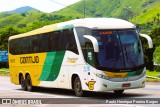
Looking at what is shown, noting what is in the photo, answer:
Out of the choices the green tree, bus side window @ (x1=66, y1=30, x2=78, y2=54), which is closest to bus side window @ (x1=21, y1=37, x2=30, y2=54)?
bus side window @ (x1=66, y1=30, x2=78, y2=54)

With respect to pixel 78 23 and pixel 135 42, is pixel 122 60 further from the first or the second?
pixel 78 23

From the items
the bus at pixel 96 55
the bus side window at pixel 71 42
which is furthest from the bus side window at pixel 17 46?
the bus side window at pixel 71 42

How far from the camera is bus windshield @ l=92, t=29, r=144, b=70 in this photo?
57.9 feet

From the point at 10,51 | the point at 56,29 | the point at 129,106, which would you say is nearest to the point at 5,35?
the point at 10,51

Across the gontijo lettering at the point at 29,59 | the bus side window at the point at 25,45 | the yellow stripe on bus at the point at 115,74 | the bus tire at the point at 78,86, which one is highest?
the bus side window at the point at 25,45

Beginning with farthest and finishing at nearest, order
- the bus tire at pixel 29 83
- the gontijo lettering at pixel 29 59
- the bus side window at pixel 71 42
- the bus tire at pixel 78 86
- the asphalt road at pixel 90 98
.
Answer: the bus tire at pixel 29 83 → the gontijo lettering at pixel 29 59 → the bus side window at pixel 71 42 → the bus tire at pixel 78 86 → the asphalt road at pixel 90 98

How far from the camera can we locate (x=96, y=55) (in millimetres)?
17609

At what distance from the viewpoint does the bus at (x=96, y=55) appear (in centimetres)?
1762

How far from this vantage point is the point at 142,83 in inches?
723

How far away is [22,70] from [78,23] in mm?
8070

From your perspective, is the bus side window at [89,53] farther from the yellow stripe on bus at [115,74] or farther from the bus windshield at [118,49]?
the yellow stripe on bus at [115,74]

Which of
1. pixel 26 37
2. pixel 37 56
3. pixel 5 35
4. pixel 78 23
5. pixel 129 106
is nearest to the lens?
pixel 129 106

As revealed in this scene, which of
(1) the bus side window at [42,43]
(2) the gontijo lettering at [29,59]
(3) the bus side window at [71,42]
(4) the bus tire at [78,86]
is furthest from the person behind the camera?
(2) the gontijo lettering at [29,59]

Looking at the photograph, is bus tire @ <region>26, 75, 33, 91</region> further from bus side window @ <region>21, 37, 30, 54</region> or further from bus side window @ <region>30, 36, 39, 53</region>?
bus side window @ <region>30, 36, 39, 53</region>
